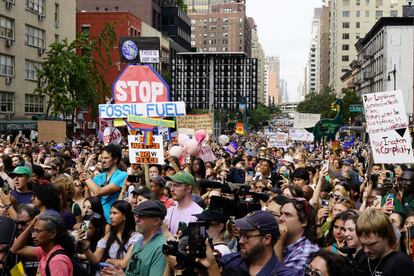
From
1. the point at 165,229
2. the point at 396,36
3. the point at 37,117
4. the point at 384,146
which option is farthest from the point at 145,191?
the point at 396,36

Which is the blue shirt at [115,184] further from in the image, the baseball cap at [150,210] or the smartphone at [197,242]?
the smartphone at [197,242]

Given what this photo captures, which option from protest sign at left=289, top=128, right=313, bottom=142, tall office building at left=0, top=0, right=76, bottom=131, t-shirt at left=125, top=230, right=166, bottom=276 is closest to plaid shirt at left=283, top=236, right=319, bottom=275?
t-shirt at left=125, top=230, right=166, bottom=276

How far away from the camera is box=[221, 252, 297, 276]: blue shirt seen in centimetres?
457

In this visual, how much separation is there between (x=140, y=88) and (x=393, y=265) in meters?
9.63

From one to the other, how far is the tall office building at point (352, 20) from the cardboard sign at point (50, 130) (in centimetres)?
10984

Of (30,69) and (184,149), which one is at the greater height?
(30,69)

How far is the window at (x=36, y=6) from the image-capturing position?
49.3 metres

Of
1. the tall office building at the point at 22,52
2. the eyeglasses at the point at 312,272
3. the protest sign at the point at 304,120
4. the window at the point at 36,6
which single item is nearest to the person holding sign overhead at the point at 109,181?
the eyeglasses at the point at 312,272

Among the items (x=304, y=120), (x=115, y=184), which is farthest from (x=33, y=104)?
(x=115, y=184)

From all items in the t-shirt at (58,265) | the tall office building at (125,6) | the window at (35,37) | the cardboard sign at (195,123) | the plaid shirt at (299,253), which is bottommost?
the t-shirt at (58,265)

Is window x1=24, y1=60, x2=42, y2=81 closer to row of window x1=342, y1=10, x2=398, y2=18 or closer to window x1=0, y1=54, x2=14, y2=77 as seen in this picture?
window x1=0, y1=54, x2=14, y2=77

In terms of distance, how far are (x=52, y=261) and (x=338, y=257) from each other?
90.8 inches

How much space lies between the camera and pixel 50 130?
2584 cm

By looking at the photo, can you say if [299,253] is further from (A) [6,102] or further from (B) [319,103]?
(B) [319,103]
